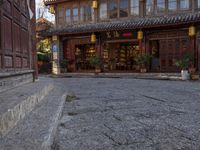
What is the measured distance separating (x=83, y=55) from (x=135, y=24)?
630 cm

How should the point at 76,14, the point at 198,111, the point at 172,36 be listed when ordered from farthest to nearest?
the point at 76,14
the point at 172,36
the point at 198,111

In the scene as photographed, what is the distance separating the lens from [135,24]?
16.1 meters

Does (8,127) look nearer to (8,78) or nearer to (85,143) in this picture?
(85,143)

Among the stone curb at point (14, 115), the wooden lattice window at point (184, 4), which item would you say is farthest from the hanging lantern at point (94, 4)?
the stone curb at point (14, 115)

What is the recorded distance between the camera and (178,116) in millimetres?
4328

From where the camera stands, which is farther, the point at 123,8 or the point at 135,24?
the point at 123,8

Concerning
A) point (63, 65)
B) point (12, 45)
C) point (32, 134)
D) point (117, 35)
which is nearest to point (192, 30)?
point (117, 35)

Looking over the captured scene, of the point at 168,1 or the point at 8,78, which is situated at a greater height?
the point at 168,1

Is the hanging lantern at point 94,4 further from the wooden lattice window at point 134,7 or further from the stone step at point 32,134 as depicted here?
the stone step at point 32,134

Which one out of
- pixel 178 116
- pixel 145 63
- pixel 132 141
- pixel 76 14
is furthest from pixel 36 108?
pixel 76 14

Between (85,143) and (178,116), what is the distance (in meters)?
2.11

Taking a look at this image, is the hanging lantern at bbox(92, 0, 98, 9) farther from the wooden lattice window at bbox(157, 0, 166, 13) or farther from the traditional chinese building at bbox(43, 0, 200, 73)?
the wooden lattice window at bbox(157, 0, 166, 13)

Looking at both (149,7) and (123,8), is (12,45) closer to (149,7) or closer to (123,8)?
(149,7)

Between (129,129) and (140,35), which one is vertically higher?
(140,35)
